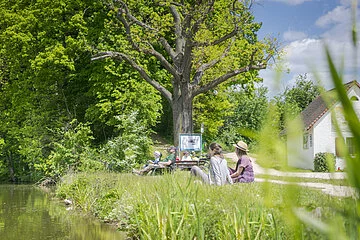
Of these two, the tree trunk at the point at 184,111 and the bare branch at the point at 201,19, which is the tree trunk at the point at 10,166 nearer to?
the tree trunk at the point at 184,111

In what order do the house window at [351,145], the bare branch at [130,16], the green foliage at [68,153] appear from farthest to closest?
1. the green foliage at [68,153]
2. the bare branch at [130,16]
3. the house window at [351,145]

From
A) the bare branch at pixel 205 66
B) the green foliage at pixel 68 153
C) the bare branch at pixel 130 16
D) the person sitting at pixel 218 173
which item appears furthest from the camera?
the green foliage at pixel 68 153

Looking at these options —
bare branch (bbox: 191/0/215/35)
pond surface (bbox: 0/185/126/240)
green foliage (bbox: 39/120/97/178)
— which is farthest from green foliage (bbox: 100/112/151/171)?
pond surface (bbox: 0/185/126/240)

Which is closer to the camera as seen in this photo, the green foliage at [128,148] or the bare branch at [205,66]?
the green foliage at [128,148]

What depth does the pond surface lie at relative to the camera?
783cm

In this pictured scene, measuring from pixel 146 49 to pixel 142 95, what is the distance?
109 inches

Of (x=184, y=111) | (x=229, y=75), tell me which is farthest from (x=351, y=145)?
(x=184, y=111)

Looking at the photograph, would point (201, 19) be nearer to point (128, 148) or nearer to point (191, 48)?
point (191, 48)

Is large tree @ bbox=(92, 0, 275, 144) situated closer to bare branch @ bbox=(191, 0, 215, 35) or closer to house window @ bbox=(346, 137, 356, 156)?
bare branch @ bbox=(191, 0, 215, 35)

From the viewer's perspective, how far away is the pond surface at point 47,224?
25.7ft

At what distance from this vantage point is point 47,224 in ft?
A: 30.1

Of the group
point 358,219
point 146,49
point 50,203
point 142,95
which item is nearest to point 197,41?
point 146,49

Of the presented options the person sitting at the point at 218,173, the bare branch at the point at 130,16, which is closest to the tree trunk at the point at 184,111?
the bare branch at the point at 130,16

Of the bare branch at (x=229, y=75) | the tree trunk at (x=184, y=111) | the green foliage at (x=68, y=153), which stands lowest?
the green foliage at (x=68, y=153)
